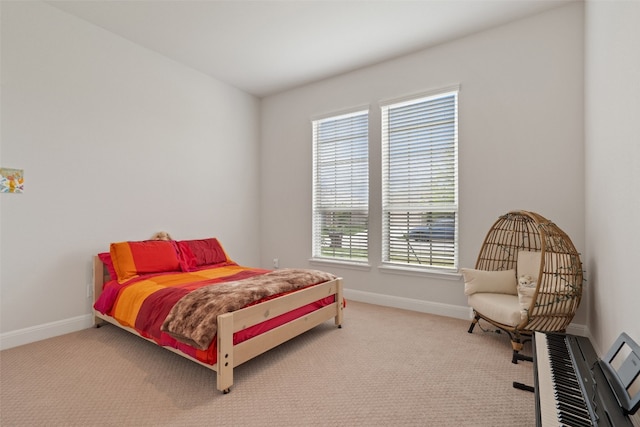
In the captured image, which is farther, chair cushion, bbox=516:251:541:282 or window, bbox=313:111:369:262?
window, bbox=313:111:369:262

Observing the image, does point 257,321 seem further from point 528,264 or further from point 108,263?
point 528,264

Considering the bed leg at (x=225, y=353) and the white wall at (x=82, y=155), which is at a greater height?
the white wall at (x=82, y=155)

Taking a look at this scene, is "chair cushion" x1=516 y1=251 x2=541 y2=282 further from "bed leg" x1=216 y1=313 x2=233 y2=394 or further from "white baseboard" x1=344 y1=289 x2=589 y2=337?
"bed leg" x1=216 y1=313 x2=233 y2=394

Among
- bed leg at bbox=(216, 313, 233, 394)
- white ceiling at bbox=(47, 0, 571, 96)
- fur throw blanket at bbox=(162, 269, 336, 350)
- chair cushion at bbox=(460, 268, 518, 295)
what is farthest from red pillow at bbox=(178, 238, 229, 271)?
chair cushion at bbox=(460, 268, 518, 295)

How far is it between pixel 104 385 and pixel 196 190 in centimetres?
261

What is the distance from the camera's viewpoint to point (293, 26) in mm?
3271

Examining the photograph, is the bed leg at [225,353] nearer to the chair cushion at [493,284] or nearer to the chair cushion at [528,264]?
the chair cushion at [493,284]

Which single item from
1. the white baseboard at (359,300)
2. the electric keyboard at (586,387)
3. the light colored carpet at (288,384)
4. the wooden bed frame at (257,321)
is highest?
the electric keyboard at (586,387)

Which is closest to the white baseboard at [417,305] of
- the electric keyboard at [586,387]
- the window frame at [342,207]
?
the window frame at [342,207]

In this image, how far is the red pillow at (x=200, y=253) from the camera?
360 cm

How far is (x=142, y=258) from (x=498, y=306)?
333 centimetres

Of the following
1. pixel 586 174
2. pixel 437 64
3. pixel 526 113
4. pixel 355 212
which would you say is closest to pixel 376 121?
pixel 437 64

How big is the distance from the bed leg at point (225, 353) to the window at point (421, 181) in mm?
2430

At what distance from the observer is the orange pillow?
3.07m
